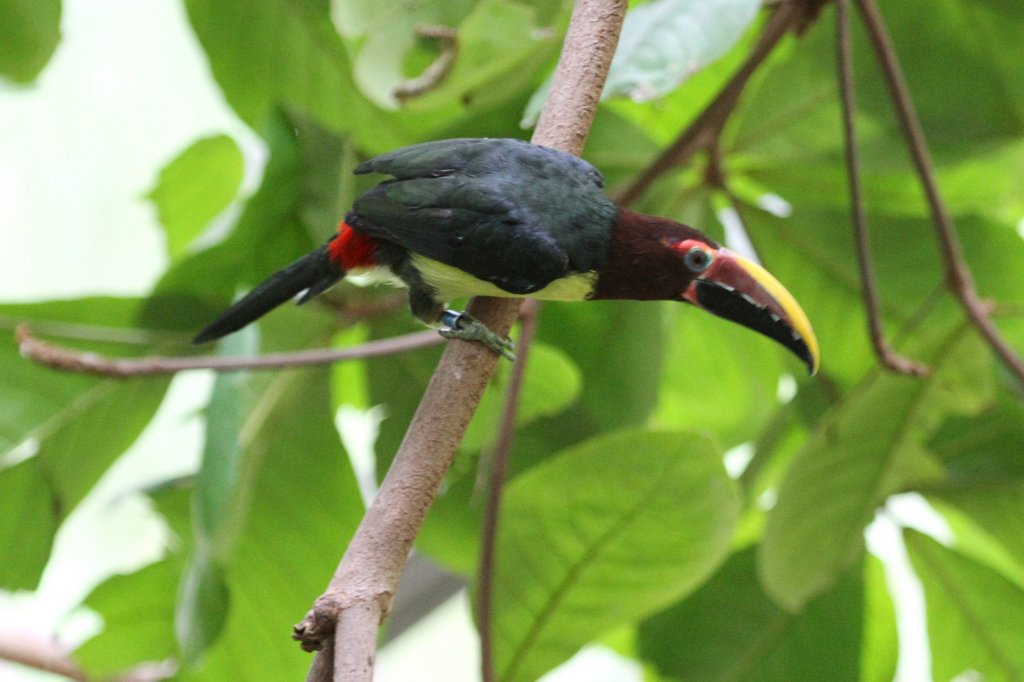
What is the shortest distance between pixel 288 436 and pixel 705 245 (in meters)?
A: 0.61

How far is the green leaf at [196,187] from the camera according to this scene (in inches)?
58.4

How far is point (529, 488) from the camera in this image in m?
1.23

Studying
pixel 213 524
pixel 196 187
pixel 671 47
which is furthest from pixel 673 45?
pixel 196 187

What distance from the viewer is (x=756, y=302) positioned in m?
1.00

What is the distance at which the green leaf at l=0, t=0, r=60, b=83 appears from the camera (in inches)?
50.8

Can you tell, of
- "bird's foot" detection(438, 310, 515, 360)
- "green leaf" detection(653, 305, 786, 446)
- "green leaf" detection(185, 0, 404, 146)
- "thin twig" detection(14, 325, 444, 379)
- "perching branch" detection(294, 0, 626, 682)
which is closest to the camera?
"perching branch" detection(294, 0, 626, 682)

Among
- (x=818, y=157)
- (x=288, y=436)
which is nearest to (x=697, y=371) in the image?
(x=818, y=157)

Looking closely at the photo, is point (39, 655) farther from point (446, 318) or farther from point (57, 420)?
point (446, 318)

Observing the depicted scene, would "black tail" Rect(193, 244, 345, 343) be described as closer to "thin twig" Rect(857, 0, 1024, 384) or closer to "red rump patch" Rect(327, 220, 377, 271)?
"red rump patch" Rect(327, 220, 377, 271)

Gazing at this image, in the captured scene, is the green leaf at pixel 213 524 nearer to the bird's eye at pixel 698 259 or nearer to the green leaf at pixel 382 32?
the green leaf at pixel 382 32

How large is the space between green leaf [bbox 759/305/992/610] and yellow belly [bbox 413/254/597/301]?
0.43 m

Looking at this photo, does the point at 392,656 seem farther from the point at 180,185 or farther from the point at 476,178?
the point at 476,178

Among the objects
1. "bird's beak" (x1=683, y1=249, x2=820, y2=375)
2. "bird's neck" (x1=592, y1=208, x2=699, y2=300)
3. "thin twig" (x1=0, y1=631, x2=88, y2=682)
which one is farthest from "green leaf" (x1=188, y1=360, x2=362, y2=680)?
"bird's beak" (x1=683, y1=249, x2=820, y2=375)

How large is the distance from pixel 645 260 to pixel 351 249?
1.02 feet
